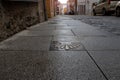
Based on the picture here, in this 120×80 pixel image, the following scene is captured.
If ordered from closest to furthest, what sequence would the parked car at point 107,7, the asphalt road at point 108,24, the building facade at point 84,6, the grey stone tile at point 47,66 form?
the grey stone tile at point 47,66 → the asphalt road at point 108,24 → the parked car at point 107,7 → the building facade at point 84,6

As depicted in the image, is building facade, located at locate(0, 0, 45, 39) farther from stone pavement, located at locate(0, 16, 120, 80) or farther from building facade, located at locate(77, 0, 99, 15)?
building facade, located at locate(77, 0, 99, 15)

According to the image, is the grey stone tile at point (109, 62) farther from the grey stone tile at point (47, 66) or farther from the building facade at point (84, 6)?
the building facade at point (84, 6)

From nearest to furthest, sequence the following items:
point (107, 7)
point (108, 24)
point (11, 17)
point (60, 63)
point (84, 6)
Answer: point (60, 63)
point (11, 17)
point (108, 24)
point (107, 7)
point (84, 6)

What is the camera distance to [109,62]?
95.2 inches

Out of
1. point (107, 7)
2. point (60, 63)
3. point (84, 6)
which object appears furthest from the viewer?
point (84, 6)

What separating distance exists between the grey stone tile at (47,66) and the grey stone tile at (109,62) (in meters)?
0.09

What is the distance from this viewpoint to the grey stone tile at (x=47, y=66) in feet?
6.37

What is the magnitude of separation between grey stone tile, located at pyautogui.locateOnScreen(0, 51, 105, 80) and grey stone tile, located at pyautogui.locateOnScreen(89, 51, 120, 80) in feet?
0.30

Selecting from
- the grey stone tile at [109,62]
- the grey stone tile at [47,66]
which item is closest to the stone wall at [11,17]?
the grey stone tile at [47,66]

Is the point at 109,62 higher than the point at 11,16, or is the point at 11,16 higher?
the point at 11,16

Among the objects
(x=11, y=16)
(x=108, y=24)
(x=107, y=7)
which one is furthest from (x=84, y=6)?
(x=11, y=16)

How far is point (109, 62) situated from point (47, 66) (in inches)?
29.0

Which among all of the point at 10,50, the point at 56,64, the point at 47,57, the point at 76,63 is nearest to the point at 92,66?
the point at 76,63

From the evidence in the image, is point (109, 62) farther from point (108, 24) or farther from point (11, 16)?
point (108, 24)
